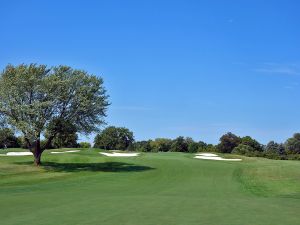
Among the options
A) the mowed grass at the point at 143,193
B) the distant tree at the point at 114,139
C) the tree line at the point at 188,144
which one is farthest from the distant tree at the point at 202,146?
the mowed grass at the point at 143,193

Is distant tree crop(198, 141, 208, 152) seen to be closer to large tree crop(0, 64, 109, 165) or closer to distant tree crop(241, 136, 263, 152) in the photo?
distant tree crop(241, 136, 263, 152)

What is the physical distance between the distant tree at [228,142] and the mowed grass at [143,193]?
75880mm

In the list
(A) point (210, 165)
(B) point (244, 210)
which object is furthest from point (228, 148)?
(B) point (244, 210)

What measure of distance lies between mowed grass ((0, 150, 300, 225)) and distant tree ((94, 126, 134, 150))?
9903 centimetres

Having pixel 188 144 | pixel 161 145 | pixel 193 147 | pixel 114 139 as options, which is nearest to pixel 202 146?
pixel 193 147

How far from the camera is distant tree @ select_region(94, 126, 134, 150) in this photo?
153500 mm

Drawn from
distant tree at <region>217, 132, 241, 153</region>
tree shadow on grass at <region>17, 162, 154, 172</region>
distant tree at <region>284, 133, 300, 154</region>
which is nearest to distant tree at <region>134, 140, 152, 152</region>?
distant tree at <region>217, 132, 241, 153</region>

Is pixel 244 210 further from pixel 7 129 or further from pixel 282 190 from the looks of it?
pixel 7 129

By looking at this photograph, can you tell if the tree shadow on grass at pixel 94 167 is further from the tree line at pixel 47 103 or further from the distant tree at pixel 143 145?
the distant tree at pixel 143 145

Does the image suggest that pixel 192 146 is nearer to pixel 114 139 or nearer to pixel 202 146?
pixel 202 146

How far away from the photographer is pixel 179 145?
5600 inches

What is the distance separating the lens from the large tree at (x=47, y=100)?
42875 millimetres

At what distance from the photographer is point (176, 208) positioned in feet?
54.4

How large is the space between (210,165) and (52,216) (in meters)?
34.0
